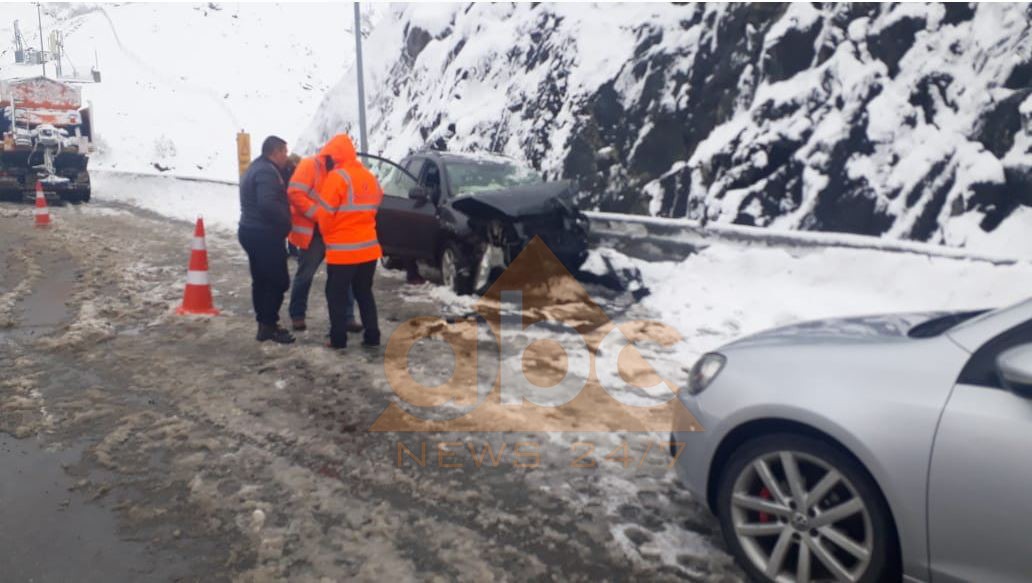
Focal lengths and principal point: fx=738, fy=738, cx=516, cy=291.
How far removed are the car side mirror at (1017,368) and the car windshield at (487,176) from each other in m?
7.13

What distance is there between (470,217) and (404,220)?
1172 millimetres

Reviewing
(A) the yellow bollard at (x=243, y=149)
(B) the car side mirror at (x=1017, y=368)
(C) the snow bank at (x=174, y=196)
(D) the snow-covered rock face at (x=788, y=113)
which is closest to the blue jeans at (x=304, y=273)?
(B) the car side mirror at (x=1017, y=368)

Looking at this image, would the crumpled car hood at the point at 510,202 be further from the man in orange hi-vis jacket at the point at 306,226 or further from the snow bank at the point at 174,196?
the snow bank at the point at 174,196

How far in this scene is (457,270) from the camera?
341 inches

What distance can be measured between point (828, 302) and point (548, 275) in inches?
124

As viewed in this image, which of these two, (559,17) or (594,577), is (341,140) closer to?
(594,577)

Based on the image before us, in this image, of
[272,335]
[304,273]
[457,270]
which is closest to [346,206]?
[304,273]

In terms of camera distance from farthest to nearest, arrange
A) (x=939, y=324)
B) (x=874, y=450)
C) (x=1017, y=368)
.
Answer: (x=939, y=324)
(x=874, y=450)
(x=1017, y=368)

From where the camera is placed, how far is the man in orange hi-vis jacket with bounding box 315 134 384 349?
5945mm

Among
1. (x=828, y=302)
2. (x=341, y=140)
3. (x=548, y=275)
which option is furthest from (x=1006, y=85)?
(x=341, y=140)

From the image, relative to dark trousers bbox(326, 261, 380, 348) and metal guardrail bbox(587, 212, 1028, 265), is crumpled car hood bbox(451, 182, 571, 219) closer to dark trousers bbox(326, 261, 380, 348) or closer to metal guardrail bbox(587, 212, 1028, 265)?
metal guardrail bbox(587, 212, 1028, 265)

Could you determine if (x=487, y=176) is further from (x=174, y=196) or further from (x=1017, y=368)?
(x=174, y=196)

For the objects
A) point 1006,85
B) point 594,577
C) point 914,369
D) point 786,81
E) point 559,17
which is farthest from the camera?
point 559,17

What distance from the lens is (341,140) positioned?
19.6 ft
